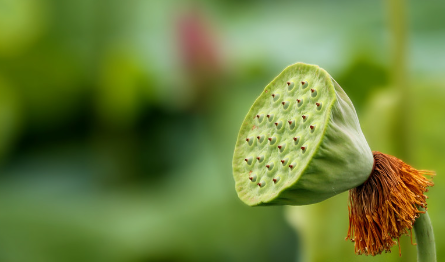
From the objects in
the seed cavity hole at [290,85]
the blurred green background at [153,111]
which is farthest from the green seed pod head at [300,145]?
Answer: the blurred green background at [153,111]

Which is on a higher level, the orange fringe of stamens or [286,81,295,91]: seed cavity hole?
[286,81,295,91]: seed cavity hole

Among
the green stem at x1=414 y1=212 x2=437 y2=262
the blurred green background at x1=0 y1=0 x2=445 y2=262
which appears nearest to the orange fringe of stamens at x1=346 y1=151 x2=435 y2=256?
the green stem at x1=414 y1=212 x2=437 y2=262

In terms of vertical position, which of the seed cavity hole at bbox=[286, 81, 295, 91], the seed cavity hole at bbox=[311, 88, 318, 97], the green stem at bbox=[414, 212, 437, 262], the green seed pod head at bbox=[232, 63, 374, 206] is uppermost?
the seed cavity hole at bbox=[286, 81, 295, 91]

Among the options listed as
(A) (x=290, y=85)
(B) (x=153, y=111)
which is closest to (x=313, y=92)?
(A) (x=290, y=85)

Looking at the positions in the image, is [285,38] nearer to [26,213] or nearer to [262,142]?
[26,213]

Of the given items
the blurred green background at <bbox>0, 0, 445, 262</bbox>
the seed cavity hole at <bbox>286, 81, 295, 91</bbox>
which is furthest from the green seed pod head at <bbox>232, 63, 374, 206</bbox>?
the blurred green background at <bbox>0, 0, 445, 262</bbox>

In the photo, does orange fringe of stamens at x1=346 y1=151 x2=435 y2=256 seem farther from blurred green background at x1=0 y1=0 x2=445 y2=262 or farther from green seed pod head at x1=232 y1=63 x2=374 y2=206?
blurred green background at x1=0 y1=0 x2=445 y2=262

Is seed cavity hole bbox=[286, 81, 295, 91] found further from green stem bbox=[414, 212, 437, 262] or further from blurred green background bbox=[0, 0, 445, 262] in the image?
blurred green background bbox=[0, 0, 445, 262]

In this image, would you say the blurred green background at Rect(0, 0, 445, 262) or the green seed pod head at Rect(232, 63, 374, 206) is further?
the blurred green background at Rect(0, 0, 445, 262)

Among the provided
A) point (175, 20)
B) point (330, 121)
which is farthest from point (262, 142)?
point (175, 20)
